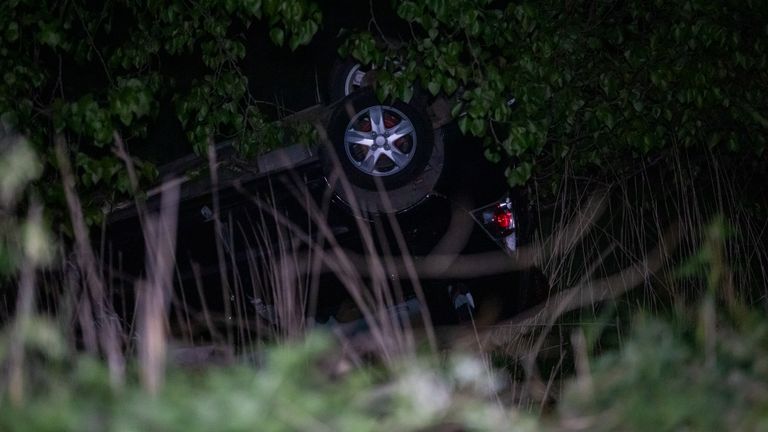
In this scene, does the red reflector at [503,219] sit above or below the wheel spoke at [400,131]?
below

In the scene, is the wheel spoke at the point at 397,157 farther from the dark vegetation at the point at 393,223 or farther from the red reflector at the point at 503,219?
the red reflector at the point at 503,219

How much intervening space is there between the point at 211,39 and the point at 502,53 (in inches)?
57.3

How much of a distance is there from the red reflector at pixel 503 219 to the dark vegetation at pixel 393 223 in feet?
0.69

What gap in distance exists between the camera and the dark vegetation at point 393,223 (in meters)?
2.67

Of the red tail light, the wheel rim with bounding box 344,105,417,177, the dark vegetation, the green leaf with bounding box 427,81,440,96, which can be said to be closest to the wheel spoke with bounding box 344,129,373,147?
the wheel rim with bounding box 344,105,417,177

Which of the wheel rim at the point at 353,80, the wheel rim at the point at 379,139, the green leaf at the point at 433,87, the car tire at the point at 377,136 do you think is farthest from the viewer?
the wheel rim at the point at 353,80

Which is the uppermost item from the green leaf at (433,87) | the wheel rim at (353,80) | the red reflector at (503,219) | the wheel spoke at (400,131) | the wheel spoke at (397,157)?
the wheel rim at (353,80)

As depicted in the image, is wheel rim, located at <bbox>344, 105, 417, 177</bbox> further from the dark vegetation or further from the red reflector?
the red reflector

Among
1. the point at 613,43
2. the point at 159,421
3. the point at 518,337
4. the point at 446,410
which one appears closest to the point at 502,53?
the point at 613,43

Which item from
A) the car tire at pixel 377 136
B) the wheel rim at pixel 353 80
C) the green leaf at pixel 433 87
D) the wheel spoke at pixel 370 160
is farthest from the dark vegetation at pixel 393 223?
the wheel spoke at pixel 370 160

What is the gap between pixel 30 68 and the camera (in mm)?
5500

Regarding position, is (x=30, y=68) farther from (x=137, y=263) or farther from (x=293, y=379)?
(x=293, y=379)

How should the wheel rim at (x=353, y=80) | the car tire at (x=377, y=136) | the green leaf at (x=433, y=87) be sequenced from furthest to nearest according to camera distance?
1. the wheel rim at (x=353, y=80)
2. the car tire at (x=377, y=136)
3. the green leaf at (x=433, y=87)

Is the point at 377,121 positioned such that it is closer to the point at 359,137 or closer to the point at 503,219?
the point at 359,137
